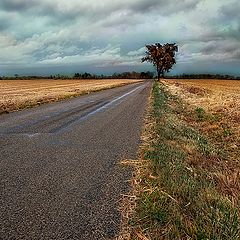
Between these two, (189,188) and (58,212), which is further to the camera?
(189,188)

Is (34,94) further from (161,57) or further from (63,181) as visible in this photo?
(161,57)

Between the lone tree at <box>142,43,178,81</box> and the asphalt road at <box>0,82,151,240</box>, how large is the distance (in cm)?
7869

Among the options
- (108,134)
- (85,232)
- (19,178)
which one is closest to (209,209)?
(85,232)

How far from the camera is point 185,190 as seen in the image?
4.75 m

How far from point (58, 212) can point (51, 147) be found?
401 cm

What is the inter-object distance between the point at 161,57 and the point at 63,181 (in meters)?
84.0

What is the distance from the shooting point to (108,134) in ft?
32.7

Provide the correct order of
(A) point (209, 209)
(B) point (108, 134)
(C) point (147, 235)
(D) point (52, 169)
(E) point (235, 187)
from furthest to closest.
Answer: (B) point (108, 134) < (D) point (52, 169) < (E) point (235, 187) < (A) point (209, 209) < (C) point (147, 235)

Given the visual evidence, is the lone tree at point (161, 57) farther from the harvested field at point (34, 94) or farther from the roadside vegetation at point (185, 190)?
the roadside vegetation at point (185, 190)

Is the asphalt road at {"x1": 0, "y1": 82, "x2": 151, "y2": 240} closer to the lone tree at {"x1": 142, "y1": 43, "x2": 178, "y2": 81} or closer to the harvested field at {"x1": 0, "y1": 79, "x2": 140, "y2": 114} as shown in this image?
the harvested field at {"x1": 0, "y1": 79, "x2": 140, "y2": 114}

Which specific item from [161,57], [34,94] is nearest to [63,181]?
[34,94]

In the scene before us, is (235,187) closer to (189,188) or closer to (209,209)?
(189,188)

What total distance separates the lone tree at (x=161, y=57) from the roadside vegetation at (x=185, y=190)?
7958 cm

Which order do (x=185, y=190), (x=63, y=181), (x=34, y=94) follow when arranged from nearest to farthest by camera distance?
(x=185, y=190)
(x=63, y=181)
(x=34, y=94)
